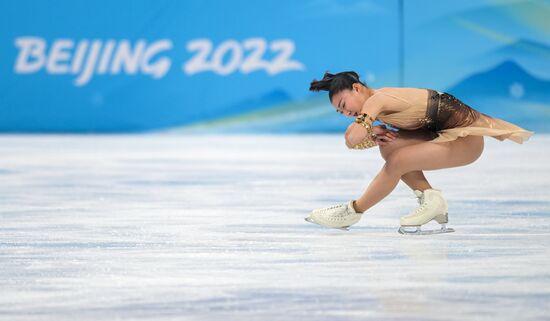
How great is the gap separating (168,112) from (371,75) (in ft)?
6.10

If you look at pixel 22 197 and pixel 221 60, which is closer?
pixel 22 197

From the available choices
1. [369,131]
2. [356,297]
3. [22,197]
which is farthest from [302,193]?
[356,297]

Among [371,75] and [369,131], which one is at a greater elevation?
[371,75]

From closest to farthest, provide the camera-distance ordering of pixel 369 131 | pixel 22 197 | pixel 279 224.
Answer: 1. pixel 369 131
2. pixel 279 224
3. pixel 22 197

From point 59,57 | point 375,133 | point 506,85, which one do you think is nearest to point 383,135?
point 375,133

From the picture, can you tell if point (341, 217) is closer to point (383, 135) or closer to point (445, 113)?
point (383, 135)

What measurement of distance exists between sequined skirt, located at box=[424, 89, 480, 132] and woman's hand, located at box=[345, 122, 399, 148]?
4.6 inches

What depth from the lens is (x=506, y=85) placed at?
10.3 metres

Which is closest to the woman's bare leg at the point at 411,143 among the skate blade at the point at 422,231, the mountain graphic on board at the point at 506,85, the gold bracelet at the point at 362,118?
the skate blade at the point at 422,231

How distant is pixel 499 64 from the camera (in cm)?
1034

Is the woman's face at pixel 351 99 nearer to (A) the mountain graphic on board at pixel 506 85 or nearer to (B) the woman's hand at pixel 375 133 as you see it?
(B) the woman's hand at pixel 375 133

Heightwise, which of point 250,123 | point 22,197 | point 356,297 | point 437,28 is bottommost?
point 356,297

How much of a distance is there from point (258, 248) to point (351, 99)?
0.57 metres

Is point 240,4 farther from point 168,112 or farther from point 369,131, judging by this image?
point 369,131
